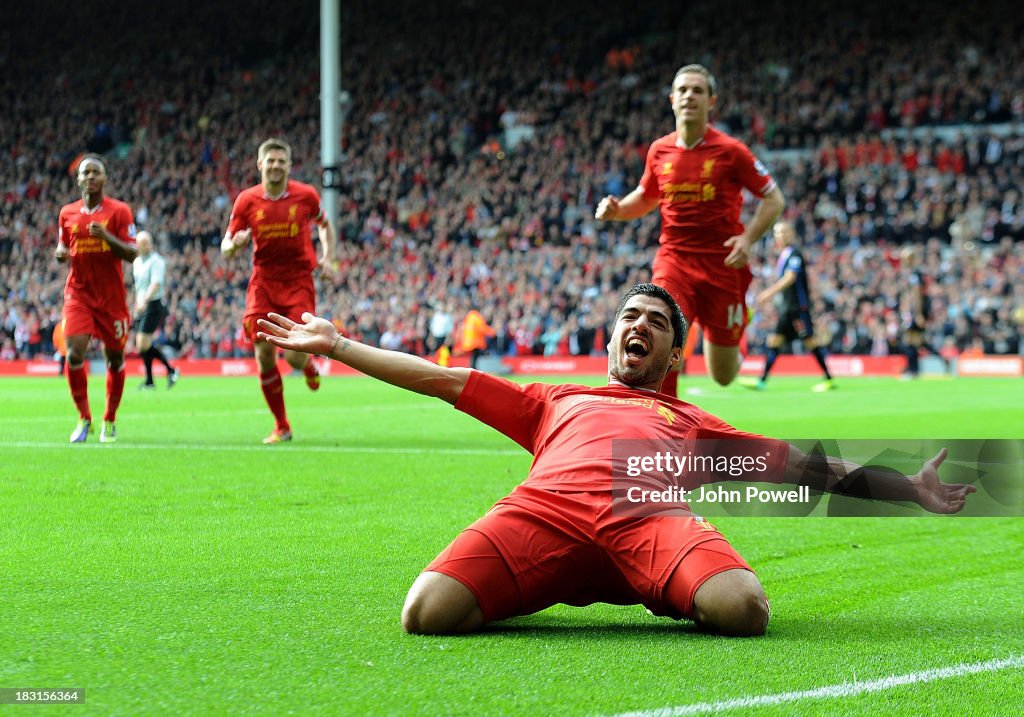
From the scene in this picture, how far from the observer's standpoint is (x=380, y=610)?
429cm

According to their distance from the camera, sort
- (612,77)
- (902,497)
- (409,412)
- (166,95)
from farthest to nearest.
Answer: (166,95), (612,77), (409,412), (902,497)

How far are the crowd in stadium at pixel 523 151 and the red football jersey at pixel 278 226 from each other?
14912 millimetres

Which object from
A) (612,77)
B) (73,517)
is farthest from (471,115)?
(73,517)

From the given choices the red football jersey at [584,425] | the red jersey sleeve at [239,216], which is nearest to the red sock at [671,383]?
the red football jersey at [584,425]

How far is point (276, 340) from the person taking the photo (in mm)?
4094

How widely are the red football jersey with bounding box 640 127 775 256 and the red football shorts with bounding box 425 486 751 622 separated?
5300 mm

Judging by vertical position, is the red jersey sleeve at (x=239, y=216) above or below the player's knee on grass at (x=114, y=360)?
above

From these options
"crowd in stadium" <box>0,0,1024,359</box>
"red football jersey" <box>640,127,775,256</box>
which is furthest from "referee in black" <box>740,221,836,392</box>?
"red football jersey" <box>640,127,775,256</box>

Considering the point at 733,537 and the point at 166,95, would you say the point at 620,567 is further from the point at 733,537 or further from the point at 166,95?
the point at 166,95

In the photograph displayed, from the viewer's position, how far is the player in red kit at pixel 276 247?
10852 millimetres

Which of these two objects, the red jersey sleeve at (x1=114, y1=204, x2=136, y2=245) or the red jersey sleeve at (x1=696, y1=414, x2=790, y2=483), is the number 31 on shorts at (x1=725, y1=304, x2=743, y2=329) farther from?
the red jersey sleeve at (x1=696, y1=414, x2=790, y2=483)

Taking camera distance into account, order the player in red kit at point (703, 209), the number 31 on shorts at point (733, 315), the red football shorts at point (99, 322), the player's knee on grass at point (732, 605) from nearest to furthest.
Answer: the player's knee on grass at point (732, 605)
the player in red kit at point (703, 209)
the number 31 on shorts at point (733, 315)
the red football shorts at point (99, 322)

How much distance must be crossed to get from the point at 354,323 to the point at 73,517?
26319mm

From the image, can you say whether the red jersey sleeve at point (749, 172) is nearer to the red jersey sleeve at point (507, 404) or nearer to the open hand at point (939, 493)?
the red jersey sleeve at point (507, 404)
